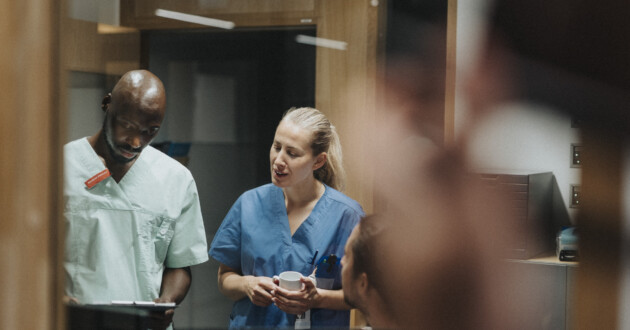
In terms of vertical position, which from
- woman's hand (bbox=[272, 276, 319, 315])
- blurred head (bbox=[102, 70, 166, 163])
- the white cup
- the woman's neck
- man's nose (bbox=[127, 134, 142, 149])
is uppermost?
blurred head (bbox=[102, 70, 166, 163])

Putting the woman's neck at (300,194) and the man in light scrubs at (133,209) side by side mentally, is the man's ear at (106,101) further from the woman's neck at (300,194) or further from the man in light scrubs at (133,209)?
the woman's neck at (300,194)

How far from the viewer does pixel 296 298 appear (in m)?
0.97

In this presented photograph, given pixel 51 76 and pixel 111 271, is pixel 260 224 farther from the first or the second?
pixel 51 76

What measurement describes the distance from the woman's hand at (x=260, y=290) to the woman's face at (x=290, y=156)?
17 cm

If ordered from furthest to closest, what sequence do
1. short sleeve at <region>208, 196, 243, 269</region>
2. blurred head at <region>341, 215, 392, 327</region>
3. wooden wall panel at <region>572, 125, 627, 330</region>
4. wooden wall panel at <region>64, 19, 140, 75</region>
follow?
short sleeve at <region>208, 196, 243, 269</region>
wooden wall panel at <region>64, 19, 140, 75</region>
blurred head at <region>341, 215, 392, 327</region>
wooden wall panel at <region>572, 125, 627, 330</region>

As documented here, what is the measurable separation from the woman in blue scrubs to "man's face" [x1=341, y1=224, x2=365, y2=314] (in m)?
0.03

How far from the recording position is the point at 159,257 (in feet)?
3.40

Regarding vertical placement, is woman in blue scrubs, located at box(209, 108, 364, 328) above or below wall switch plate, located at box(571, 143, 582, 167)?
below

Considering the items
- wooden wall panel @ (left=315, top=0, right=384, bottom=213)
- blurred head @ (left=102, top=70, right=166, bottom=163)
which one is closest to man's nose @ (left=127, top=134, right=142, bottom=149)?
blurred head @ (left=102, top=70, right=166, bottom=163)

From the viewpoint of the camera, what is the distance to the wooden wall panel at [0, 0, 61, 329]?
0.85 m

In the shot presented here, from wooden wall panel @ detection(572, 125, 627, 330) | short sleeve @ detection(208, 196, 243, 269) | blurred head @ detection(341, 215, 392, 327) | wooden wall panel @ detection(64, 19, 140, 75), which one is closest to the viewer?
wooden wall panel @ detection(572, 125, 627, 330)

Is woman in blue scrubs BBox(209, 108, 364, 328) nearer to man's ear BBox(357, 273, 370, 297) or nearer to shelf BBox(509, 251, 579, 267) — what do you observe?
man's ear BBox(357, 273, 370, 297)

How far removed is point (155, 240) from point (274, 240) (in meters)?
0.23

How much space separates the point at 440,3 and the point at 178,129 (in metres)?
0.51
